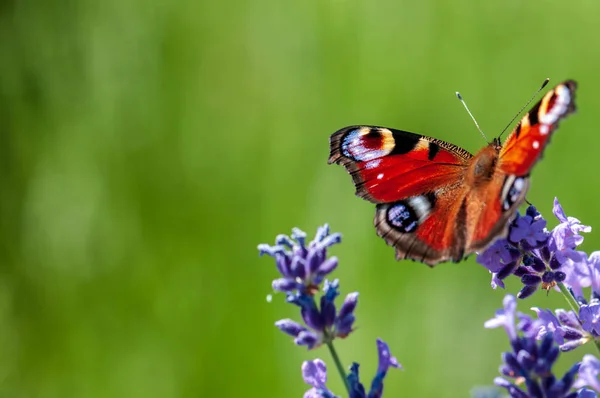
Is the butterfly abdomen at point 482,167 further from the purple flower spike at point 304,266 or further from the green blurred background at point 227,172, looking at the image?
the green blurred background at point 227,172

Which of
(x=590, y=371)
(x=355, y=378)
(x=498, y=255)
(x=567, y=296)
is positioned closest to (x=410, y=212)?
(x=498, y=255)

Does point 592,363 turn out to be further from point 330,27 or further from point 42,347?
point 330,27

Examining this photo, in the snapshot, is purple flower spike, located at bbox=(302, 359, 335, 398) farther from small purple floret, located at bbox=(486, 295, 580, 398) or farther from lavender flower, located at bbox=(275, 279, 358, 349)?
small purple floret, located at bbox=(486, 295, 580, 398)

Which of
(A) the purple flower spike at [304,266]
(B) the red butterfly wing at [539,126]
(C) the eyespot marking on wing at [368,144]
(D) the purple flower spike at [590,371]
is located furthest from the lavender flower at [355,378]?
(C) the eyespot marking on wing at [368,144]

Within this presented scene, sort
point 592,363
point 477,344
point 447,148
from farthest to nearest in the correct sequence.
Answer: point 477,344 < point 447,148 < point 592,363

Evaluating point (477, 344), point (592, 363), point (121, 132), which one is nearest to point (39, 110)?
point (121, 132)

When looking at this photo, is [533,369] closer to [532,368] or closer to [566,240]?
[532,368]

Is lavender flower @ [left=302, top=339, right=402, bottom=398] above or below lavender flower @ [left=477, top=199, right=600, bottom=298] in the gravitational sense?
below

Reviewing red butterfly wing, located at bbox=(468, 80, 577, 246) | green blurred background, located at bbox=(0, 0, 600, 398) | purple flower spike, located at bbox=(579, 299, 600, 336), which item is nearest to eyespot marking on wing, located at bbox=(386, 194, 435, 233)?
red butterfly wing, located at bbox=(468, 80, 577, 246)
